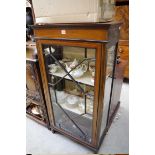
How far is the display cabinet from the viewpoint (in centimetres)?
123

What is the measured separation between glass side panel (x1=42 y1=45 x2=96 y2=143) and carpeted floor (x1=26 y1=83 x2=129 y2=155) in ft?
0.49

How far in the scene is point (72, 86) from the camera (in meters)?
1.38

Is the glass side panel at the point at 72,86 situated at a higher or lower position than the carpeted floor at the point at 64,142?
higher

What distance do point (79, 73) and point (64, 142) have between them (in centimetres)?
85

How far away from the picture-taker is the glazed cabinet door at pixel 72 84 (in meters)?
1.04

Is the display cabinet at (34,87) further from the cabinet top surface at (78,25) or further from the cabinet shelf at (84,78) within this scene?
the cabinet top surface at (78,25)

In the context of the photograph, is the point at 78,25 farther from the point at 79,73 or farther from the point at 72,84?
the point at 72,84

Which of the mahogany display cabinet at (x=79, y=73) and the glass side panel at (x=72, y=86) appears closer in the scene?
the mahogany display cabinet at (x=79, y=73)

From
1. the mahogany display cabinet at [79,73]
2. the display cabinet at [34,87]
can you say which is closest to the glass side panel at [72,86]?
the mahogany display cabinet at [79,73]

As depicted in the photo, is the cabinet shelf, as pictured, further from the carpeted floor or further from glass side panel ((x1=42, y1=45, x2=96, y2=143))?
the carpeted floor

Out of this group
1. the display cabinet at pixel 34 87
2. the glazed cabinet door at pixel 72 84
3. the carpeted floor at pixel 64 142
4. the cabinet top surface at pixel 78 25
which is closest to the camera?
the cabinet top surface at pixel 78 25
